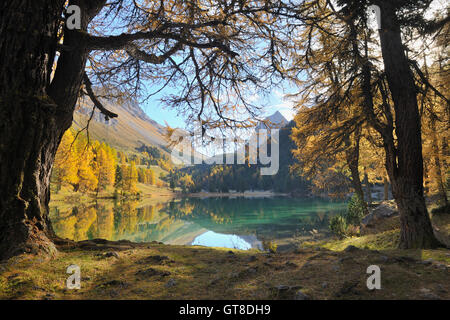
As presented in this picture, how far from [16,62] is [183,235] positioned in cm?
2087

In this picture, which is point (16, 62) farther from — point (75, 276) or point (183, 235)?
point (183, 235)

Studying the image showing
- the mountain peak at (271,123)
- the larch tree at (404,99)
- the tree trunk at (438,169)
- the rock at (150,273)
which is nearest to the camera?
the rock at (150,273)

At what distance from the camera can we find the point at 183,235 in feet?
72.7

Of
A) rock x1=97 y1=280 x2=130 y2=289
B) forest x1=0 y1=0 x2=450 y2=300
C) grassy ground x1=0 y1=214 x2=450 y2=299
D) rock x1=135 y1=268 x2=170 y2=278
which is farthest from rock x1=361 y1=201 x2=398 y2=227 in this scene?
rock x1=97 y1=280 x2=130 y2=289

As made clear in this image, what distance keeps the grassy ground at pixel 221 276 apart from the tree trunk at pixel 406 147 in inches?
41.7

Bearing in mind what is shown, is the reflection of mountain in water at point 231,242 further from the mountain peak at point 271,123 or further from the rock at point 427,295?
the rock at point 427,295

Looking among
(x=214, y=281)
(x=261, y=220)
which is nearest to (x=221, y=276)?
(x=214, y=281)

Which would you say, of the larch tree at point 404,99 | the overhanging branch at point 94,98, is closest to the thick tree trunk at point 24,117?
the overhanging branch at point 94,98

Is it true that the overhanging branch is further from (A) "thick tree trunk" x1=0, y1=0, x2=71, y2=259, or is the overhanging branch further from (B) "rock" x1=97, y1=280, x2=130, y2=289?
(B) "rock" x1=97, y1=280, x2=130, y2=289

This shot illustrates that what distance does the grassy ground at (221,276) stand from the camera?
2.29m

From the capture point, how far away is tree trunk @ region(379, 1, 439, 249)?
481 centimetres

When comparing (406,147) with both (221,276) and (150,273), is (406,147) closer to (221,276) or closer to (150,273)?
(221,276)

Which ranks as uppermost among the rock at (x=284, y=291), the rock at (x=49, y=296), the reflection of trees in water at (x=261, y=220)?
the rock at (x=284, y=291)
